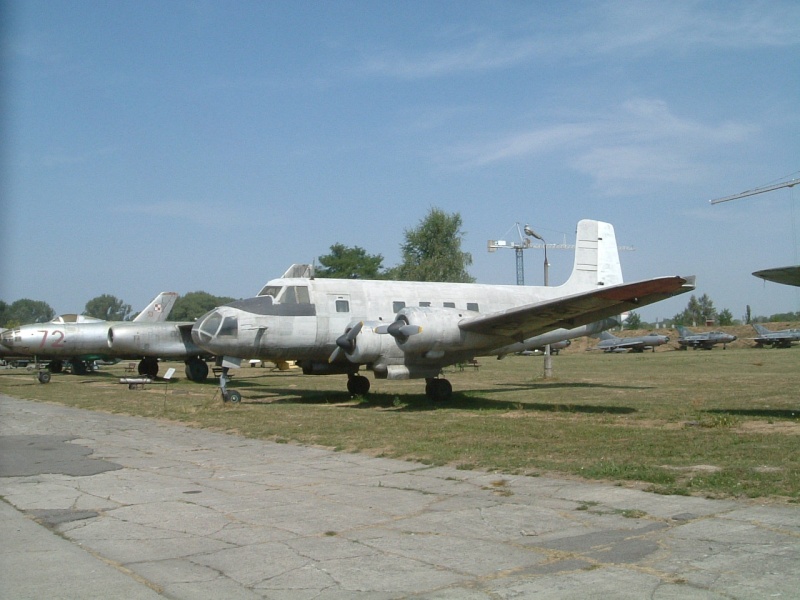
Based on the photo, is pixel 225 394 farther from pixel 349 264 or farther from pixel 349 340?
pixel 349 264

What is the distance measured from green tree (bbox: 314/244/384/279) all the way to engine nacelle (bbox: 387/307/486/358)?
58.6 m

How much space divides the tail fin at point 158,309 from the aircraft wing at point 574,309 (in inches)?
897

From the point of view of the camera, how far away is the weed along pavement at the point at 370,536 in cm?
476

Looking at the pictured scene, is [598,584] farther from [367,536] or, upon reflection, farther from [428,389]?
[428,389]

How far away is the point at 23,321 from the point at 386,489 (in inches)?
1122

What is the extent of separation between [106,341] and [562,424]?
2446 cm

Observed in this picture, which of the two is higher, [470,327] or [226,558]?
[470,327]

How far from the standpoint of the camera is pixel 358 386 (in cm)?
2028

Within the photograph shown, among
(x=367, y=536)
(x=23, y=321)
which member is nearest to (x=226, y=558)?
(x=367, y=536)

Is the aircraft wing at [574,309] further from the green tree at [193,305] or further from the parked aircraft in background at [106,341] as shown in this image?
the green tree at [193,305]

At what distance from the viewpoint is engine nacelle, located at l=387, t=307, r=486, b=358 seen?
638 inches

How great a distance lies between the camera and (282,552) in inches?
220

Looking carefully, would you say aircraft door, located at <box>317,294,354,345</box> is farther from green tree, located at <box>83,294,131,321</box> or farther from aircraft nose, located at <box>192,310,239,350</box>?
green tree, located at <box>83,294,131,321</box>

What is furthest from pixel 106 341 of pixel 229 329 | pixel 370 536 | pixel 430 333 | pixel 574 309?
pixel 370 536
